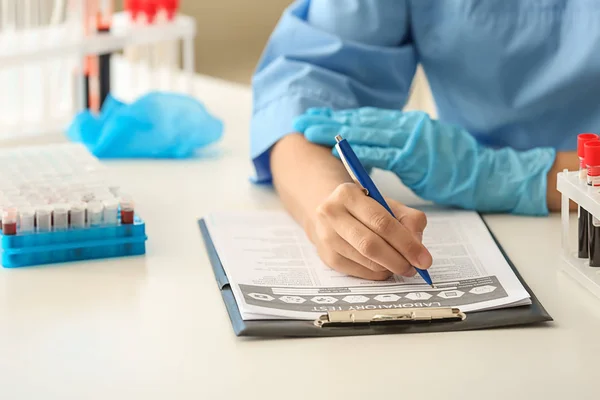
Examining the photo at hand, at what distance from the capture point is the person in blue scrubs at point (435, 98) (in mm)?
939

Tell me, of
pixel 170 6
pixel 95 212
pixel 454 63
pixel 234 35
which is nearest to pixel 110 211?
pixel 95 212

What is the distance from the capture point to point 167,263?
2.69 ft

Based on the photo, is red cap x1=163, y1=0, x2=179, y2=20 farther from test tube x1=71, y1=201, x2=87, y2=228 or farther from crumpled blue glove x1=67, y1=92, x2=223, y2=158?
test tube x1=71, y1=201, x2=87, y2=228

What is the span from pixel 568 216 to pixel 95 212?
451mm

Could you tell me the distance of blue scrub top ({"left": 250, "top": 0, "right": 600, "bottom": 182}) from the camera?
1.01m

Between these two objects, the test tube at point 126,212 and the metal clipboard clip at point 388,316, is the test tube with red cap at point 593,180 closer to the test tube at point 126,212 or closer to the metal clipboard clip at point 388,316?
the metal clipboard clip at point 388,316

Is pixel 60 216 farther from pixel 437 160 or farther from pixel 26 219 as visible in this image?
pixel 437 160

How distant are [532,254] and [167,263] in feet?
1.19

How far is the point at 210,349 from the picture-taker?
65 cm

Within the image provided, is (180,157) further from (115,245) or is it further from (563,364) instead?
(563,364)

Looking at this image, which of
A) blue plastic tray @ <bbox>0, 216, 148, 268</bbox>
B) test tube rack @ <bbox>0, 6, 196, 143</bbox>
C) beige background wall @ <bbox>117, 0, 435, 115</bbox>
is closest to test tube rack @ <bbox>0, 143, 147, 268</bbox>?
blue plastic tray @ <bbox>0, 216, 148, 268</bbox>

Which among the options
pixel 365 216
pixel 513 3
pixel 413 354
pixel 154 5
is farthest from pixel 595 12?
pixel 154 5

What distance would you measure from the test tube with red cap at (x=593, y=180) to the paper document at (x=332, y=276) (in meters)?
0.08

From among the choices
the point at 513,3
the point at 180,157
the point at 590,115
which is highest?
the point at 513,3
